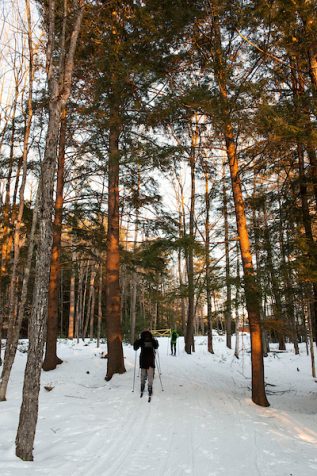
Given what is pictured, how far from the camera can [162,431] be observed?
5.53 metres

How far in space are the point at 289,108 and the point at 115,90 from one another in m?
4.14

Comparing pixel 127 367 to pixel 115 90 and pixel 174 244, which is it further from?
pixel 115 90

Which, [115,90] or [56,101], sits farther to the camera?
[115,90]

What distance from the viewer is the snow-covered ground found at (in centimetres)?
414

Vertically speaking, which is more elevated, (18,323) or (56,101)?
(56,101)

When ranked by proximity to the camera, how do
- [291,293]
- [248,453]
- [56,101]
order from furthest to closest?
[291,293] < [56,101] < [248,453]

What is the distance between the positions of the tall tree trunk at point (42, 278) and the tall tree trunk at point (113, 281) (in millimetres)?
4509

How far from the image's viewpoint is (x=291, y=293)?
851 cm

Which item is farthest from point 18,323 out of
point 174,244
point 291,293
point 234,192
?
point 291,293

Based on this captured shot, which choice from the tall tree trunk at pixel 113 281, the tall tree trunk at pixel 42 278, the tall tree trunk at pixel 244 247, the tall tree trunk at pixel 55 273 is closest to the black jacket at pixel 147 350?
the tall tree trunk at pixel 113 281

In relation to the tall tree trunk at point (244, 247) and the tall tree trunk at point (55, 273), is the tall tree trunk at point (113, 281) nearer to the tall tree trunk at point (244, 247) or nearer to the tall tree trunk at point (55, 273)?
the tall tree trunk at point (55, 273)

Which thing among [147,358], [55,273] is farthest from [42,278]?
[55,273]

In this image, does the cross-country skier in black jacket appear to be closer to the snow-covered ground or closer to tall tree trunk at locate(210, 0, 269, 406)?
the snow-covered ground

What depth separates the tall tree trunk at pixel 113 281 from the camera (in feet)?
33.6
